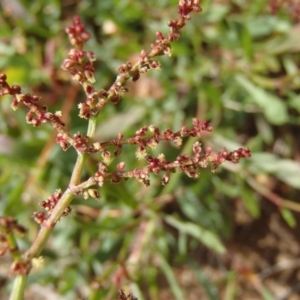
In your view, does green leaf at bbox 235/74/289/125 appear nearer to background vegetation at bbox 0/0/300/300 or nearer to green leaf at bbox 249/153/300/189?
background vegetation at bbox 0/0/300/300

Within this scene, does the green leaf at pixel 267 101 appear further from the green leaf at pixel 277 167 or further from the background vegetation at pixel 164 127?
the green leaf at pixel 277 167

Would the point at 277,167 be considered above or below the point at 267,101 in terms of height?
below

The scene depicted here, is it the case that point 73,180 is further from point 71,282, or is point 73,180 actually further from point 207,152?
point 71,282

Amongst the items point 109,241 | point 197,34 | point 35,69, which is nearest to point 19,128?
point 35,69

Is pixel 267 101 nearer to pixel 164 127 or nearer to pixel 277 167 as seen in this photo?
pixel 277 167

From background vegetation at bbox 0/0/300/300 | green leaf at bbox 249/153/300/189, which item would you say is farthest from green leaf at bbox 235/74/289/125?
green leaf at bbox 249/153/300/189

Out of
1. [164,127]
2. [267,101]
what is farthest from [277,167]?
[164,127]

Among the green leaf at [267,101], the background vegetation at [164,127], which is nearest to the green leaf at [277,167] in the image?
the background vegetation at [164,127]

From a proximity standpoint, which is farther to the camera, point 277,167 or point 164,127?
point 164,127
